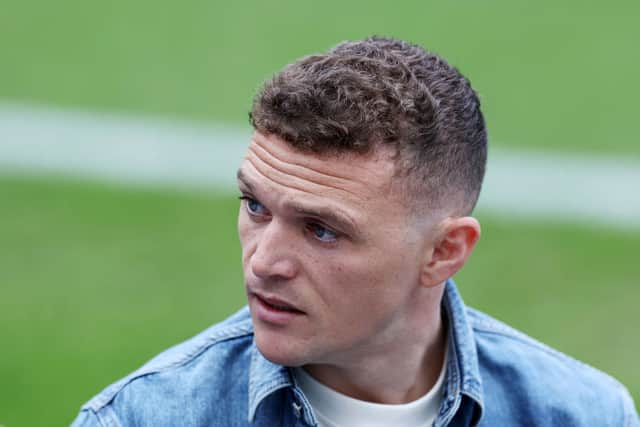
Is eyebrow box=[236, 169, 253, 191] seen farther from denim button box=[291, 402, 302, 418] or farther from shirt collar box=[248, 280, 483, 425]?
denim button box=[291, 402, 302, 418]

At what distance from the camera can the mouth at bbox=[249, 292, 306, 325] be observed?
3.99 metres

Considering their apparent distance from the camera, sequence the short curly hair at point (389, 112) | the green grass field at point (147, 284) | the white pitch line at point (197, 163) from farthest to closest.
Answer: the white pitch line at point (197, 163)
the green grass field at point (147, 284)
the short curly hair at point (389, 112)

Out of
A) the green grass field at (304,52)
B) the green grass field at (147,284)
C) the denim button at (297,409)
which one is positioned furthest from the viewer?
the green grass field at (304,52)

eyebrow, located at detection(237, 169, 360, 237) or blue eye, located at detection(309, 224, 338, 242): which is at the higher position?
eyebrow, located at detection(237, 169, 360, 237)

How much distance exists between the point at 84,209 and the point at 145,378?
6.23m

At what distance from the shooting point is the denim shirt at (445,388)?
4133 millimetres

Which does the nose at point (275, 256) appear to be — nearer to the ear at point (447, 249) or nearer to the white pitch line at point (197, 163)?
the ear at point (447, 249)

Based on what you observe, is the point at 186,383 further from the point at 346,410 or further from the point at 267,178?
the point at 267,178

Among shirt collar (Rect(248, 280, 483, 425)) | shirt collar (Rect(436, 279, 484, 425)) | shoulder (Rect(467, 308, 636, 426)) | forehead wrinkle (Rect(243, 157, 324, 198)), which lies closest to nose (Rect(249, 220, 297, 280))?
forehead wrinkle (Rect(243, 157, 324, 198))

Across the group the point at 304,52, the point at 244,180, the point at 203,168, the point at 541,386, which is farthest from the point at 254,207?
the point at 304,52

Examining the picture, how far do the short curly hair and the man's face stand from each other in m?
0.06

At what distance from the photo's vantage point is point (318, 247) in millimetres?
3982

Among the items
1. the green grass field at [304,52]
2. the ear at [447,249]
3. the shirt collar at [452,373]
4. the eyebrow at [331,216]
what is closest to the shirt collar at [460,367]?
the shirt collar at [452,373]

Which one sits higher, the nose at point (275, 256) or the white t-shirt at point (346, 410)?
the nose at point (275, 256)
